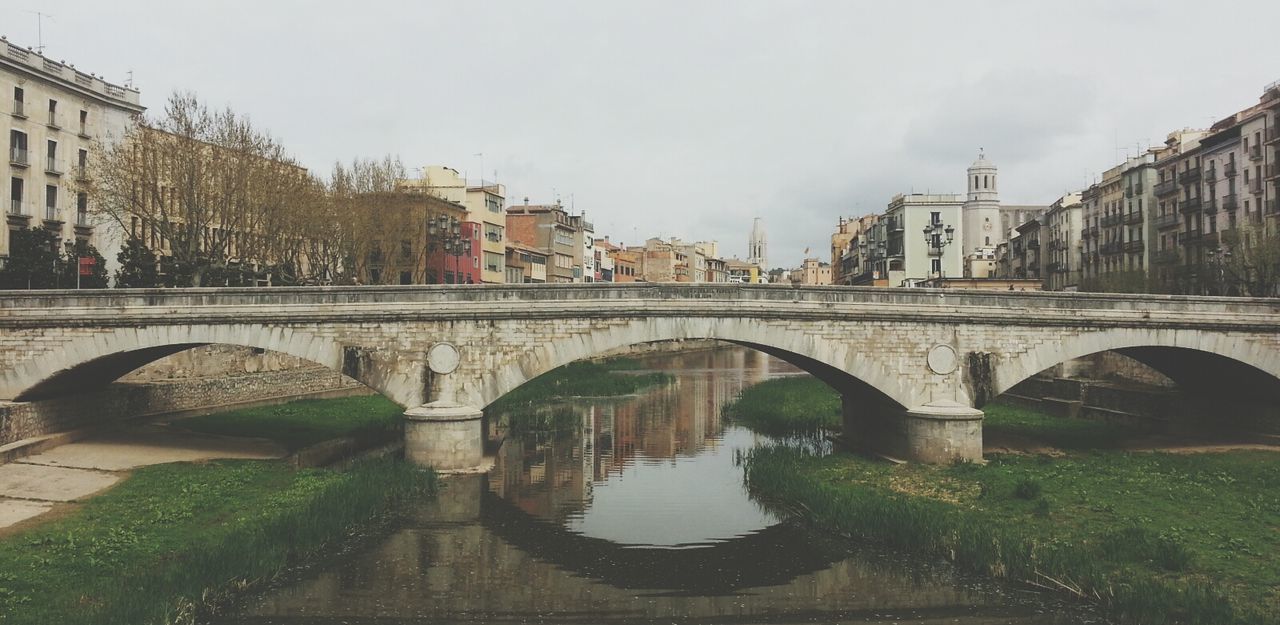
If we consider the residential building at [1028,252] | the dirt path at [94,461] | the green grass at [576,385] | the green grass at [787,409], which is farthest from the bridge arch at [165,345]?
the residential building at [1028,252]

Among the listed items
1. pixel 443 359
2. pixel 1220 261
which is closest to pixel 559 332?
pixel 443 359

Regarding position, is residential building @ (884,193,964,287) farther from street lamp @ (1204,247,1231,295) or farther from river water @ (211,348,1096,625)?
river water @ (211,348,1096,625)

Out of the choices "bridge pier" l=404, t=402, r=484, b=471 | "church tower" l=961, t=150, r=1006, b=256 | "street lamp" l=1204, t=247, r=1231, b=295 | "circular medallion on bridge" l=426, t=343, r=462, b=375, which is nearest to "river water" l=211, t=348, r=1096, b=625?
"bridge pier" l=404, t=402, r=484, b=471

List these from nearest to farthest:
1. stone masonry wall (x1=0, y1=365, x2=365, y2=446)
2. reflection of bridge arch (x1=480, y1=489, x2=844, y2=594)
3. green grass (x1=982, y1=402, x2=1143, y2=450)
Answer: reflection of bridge arch (x1=480, y1=489, x2=844, y2=594), stone masonry wall (x1=0, y1=365, x2=365, y2=446), green grass (x1=982, y1=402, x2=1143, y2=450)

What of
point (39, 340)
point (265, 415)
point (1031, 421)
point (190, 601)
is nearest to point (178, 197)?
point (265, 415)

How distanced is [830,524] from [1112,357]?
33586mm

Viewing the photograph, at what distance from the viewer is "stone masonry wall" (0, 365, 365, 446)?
95.9ft

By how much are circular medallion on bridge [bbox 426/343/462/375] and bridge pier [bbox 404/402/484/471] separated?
1265mm

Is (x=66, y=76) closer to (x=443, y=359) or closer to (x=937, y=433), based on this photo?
(x=443, y=359)

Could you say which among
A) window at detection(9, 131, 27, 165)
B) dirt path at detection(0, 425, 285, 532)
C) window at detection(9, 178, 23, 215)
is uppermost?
window at detection(9, 131, 27, 165)

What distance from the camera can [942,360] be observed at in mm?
29625

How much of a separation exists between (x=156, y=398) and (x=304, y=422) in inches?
233

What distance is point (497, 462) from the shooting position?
31.6 meters

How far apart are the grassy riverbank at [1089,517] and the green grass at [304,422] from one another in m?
16.5
